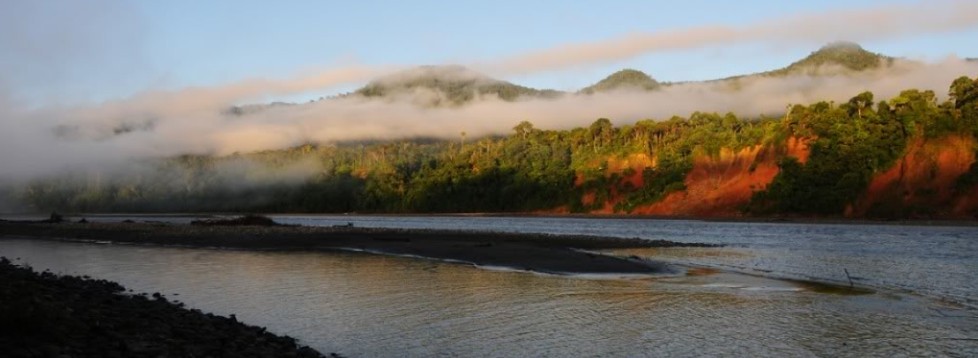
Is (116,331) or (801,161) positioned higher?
(801,161)

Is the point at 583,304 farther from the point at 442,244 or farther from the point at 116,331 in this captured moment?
the point at 442,244

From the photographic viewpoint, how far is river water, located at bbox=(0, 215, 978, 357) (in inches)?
640

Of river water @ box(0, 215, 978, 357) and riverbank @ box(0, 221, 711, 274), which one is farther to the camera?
riverbank @ box(0, 221, 711, 274)

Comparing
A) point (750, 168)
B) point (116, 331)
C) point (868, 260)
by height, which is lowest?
point (868, 260)

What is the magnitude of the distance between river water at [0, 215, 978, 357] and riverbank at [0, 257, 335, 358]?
5.40 ft

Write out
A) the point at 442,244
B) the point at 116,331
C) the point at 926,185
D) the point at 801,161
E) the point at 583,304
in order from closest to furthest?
Answer: the point at 116,331 < the point at 583,304 < the point at 442,244 < the point at 926,185 < the point at 801,161

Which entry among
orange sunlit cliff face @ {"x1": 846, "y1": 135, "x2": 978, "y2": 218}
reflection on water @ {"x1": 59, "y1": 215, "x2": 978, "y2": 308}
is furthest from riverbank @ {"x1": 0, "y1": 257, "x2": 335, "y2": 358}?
orange sunlit cliff face @ {"x1": 846, "y1": 135, "x2": 978, "y2": 218}

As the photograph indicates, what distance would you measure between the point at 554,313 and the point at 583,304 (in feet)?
6.45

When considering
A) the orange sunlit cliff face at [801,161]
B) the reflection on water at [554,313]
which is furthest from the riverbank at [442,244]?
the orange sunlit cliff face at [801,161]

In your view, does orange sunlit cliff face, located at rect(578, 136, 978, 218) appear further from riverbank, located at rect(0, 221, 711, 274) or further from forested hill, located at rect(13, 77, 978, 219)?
riverbank, located at rect(0, 221, 711, 274)

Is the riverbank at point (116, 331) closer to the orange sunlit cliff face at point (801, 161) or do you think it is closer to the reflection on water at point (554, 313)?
the reflection on water at point (554, 313)

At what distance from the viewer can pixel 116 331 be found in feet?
44.7

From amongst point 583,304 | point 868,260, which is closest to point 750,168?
point 868,260

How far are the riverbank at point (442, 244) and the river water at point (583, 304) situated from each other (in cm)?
308
